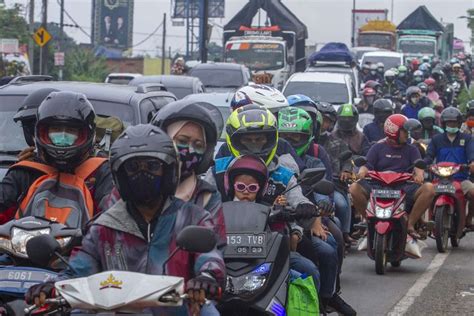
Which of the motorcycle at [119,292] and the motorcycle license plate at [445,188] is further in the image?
the motorcycle license plate at [445,188]

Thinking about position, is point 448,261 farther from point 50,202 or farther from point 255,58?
point 255,58

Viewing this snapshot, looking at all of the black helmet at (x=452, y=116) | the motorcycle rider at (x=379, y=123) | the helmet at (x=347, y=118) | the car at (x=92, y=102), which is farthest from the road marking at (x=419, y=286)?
the car at (x=92, y=102)

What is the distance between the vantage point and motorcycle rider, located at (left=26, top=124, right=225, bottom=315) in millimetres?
5531

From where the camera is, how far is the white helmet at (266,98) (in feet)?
35.6

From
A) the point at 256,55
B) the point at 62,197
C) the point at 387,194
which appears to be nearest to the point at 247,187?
the point at 62,197

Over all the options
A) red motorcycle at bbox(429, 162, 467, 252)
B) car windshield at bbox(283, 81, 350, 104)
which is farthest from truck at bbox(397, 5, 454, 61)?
red motorcycle at bbox(429, 162, 467, 252)

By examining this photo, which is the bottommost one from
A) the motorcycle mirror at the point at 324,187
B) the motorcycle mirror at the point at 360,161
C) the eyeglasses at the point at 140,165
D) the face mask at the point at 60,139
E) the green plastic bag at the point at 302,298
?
the green plastic bag at the point at 302,298

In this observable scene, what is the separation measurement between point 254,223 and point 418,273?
7149mm

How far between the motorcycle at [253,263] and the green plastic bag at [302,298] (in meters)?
0.20

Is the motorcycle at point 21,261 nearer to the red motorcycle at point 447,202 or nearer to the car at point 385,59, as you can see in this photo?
the red motorcycle at point 447,202

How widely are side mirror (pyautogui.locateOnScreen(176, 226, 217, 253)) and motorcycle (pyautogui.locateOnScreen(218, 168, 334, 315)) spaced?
1.64 metres

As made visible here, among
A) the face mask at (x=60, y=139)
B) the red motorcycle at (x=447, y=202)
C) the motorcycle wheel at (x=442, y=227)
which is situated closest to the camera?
the face mask at (x=60, y=139)

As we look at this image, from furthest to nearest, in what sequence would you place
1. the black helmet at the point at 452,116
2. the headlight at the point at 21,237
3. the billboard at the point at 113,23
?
the billboard at the point at 113,23
the black helmet at the point at 452,116
the headlight at the point at 21,237

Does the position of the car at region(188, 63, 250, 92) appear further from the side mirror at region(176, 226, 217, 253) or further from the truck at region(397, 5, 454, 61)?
the truck at region(397, 5, 454, 61)
